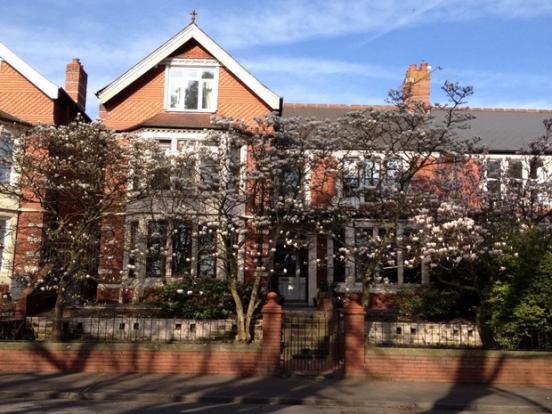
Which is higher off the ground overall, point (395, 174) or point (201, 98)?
point (201, 98)

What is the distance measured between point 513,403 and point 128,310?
34.9 ft

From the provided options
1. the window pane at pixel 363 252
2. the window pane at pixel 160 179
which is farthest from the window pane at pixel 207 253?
the window pane at pixel 363 252

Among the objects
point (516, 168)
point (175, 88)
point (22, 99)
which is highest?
point (175, 88)

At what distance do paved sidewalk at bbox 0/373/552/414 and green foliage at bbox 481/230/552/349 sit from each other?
4.27 ft

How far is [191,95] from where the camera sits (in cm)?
2059

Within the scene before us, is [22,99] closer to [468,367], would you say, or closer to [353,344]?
[353,344]

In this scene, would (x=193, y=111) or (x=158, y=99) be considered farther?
(x=158, y=99)

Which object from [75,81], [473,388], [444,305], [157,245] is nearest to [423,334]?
[444,305]

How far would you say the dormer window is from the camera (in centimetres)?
2047

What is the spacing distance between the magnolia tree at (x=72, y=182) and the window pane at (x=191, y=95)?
4840 millimetres

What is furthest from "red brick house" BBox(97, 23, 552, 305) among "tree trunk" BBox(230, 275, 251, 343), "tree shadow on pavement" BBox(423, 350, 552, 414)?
"tree shadow on pavement" BBox(423, 350, 552, 414)

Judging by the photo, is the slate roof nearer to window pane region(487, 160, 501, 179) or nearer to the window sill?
the window sill

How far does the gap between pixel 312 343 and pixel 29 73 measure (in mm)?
13720

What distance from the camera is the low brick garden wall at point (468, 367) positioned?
38.4 ft
